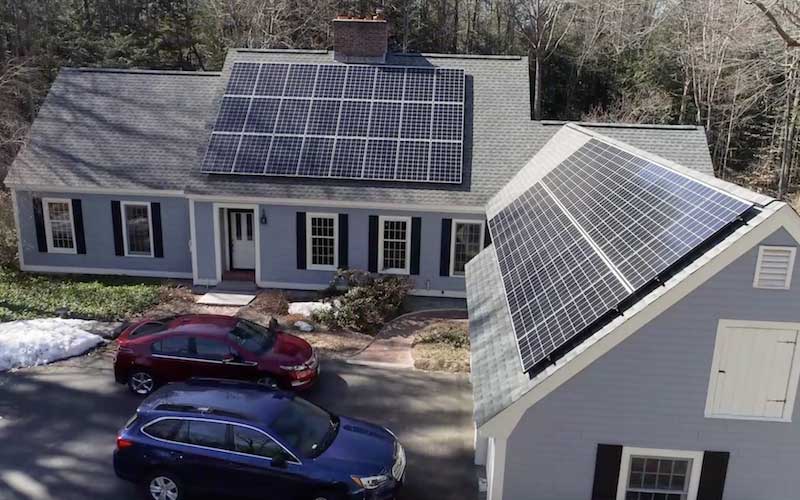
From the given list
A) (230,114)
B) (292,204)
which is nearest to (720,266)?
(292,204)

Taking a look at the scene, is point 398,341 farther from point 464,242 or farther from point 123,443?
point 123,443

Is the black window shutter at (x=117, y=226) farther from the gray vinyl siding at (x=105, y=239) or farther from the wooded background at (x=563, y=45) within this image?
the wooded background at (x=563, y=45)

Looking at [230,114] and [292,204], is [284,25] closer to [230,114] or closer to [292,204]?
[230,114]

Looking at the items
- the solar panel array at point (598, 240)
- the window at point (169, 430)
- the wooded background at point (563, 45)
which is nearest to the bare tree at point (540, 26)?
the wooded background at point (563, 45)

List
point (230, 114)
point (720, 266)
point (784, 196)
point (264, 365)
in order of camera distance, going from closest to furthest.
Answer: point (720, 266) → point (264, 365) → point (230, 114) → point (784, 196)

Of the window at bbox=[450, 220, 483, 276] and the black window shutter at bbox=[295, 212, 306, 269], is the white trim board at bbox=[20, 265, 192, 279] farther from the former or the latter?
the window at bbox=[450, 220, 483, 276]

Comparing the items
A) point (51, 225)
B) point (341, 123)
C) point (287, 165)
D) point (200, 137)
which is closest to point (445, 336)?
point (287, 165)
